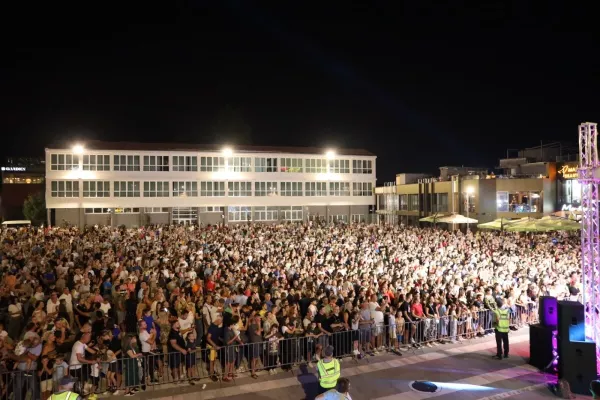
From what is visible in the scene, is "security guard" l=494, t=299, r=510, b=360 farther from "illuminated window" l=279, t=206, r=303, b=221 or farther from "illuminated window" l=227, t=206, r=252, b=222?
"illuminated window" l=279, t=206, r=303, b=221

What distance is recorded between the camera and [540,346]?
359 inches

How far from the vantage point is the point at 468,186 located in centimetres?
3644

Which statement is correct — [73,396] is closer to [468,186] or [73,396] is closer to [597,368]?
[597,368]

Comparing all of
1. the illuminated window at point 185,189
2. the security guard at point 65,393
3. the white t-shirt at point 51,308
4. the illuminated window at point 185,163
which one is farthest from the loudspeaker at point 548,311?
the illuminated window at point 185,163

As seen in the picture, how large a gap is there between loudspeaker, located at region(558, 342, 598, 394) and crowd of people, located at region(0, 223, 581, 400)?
9.48ft

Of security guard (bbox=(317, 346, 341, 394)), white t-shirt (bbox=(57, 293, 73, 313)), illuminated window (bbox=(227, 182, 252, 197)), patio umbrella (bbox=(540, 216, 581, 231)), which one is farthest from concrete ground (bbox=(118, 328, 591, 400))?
illuminated window (bbox=(227, 182, 252, 197))

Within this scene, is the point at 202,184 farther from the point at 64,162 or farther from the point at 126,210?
the point at 64,162

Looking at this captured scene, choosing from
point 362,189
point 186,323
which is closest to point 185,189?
point 362,189

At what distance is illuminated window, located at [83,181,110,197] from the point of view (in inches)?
1439

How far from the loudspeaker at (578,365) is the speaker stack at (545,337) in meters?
0.76

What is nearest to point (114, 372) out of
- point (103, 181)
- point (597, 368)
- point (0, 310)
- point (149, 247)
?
point (0, 310)

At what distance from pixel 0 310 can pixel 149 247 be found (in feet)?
30.5

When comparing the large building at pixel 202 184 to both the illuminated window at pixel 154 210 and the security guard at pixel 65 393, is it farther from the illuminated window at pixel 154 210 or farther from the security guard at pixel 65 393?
the security guard at pixel 65 393

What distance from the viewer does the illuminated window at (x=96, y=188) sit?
36.6 m
